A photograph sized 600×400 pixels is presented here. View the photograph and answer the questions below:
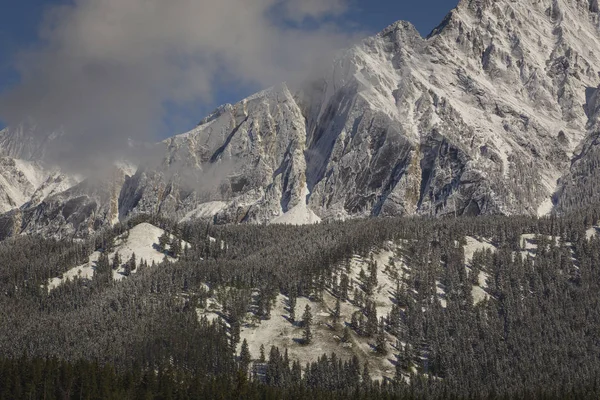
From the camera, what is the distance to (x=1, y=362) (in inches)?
7352

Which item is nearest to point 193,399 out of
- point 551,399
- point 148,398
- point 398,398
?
point 148,398

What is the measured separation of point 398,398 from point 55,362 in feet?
281

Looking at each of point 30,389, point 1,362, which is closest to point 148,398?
point 30,389

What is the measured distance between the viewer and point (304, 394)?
196 m

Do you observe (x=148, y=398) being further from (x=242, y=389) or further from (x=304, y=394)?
(x=304, y=394)

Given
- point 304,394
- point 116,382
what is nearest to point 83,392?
point 116,382

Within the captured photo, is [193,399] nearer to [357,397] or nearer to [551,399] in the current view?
[357,397]

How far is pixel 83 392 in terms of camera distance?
6890 inches

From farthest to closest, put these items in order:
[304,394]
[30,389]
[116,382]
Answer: [304,394], [116,382], [30,389]

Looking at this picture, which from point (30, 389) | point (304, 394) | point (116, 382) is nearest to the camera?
point (30, 389)

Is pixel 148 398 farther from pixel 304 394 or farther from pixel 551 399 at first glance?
pixel 551 399

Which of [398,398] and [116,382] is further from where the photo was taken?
[398,398]

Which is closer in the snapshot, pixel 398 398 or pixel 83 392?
pixel 83 392

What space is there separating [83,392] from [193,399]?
25.1 meters
